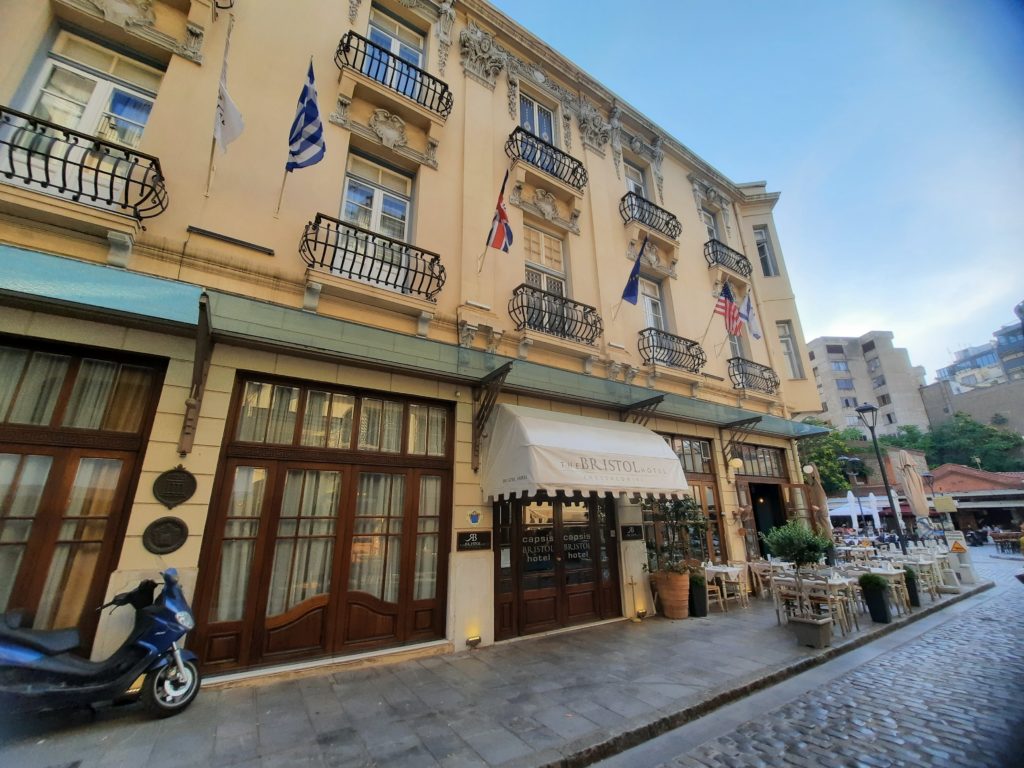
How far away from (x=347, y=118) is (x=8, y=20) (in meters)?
3.92


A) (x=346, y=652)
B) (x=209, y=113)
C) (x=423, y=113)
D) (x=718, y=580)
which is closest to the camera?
(x=346, y=652)

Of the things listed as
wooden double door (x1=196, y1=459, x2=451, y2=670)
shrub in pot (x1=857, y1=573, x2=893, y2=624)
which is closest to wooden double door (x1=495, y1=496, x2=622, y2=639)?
wooden double door (x1=196, y1=459, x2=451, y2=670)

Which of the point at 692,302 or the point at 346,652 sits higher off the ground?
the point at 692,302

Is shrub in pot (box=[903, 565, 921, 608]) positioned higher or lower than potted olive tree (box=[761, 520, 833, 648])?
lower

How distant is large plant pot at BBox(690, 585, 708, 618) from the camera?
315 inches

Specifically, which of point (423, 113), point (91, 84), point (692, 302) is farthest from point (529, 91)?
point (91, 84)

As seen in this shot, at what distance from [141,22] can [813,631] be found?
12963 mm

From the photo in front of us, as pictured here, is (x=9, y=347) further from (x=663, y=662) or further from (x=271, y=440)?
(x=663, y=662)

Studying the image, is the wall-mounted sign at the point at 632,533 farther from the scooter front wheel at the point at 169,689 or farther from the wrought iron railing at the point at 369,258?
the scooter front wheel at the point at 169,689

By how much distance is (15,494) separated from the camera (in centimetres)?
417

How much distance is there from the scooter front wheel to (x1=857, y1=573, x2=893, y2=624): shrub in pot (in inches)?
399

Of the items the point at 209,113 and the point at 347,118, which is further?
the point at 347,118

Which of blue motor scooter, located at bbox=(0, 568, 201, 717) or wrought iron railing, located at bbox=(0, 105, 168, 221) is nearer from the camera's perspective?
blue motor scooter, located at bbox=(0, 568, 201, 717)

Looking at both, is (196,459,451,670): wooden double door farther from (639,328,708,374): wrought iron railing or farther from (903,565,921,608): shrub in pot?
(903,565,921,608): shrub in pot
